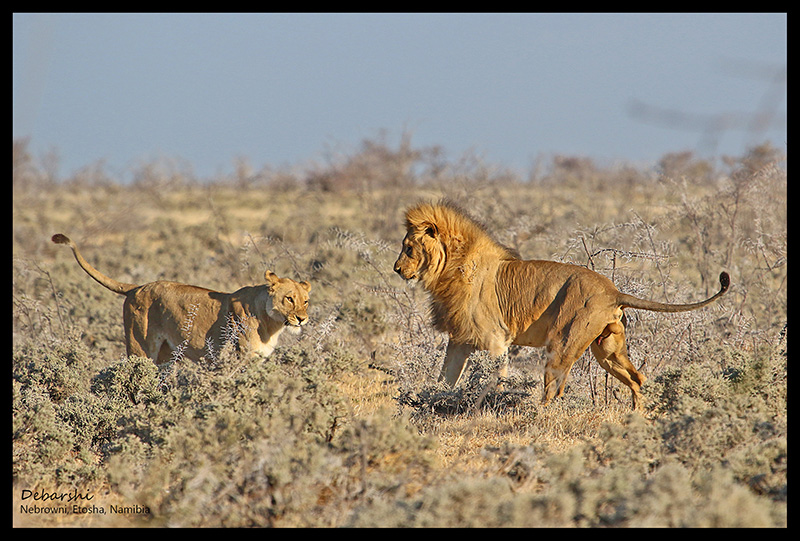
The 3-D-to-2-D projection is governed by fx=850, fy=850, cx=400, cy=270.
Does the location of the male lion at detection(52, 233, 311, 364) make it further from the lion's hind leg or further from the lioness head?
the lion's hind leg

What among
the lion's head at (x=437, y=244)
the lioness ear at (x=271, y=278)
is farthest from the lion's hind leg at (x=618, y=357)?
the lioness ear at (x=271, y=278)

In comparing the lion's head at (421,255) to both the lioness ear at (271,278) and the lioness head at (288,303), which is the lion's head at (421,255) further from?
the lioness ear at (271,278)

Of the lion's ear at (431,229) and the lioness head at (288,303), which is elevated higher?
the lion's ear at (431,229)

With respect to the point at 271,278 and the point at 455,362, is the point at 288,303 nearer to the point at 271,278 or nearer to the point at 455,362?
the point at 271,278

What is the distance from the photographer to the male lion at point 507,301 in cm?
732

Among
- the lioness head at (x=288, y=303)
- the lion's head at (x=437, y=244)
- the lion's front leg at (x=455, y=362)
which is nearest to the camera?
the lion's front leg at (x=455, y=362)

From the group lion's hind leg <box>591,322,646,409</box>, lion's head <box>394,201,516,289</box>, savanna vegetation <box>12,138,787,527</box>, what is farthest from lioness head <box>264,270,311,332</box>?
lion's hind leg <box>591,322,646,409</box>

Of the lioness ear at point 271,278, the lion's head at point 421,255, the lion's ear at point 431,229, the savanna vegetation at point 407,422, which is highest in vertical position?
the lion's ear at point 431,229

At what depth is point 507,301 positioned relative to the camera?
779cm

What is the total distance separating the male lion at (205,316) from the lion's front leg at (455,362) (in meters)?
1.60

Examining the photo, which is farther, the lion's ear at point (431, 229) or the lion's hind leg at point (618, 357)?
the lion's ear at point (431, 229)

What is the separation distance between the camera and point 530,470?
5.19 meters
